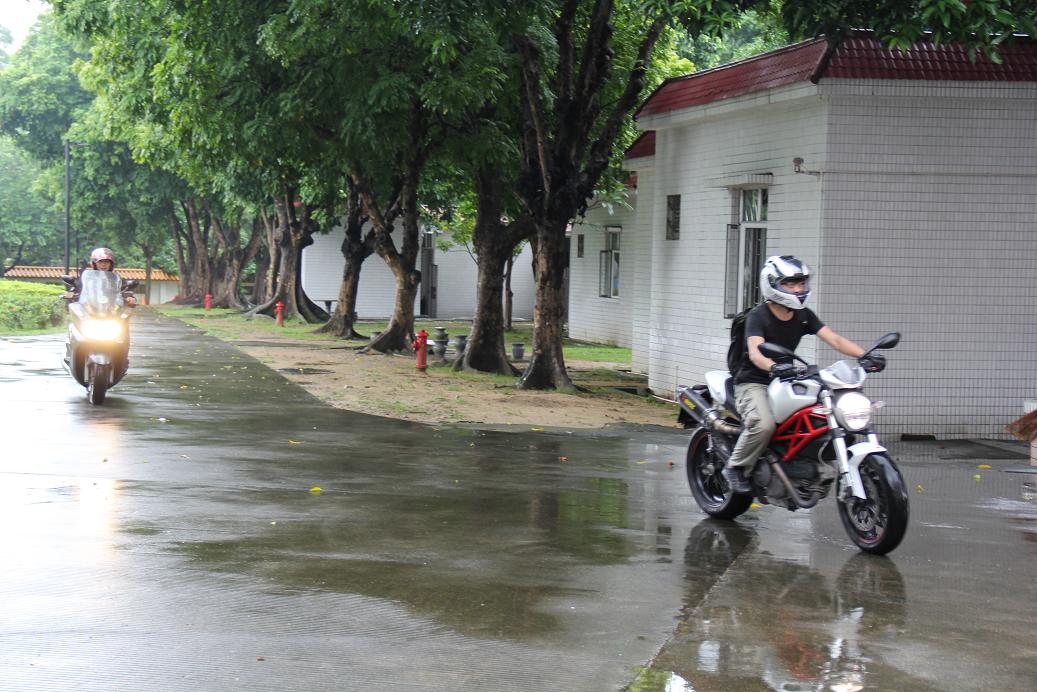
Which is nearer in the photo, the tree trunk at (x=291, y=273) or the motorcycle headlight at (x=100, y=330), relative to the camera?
the motorcycle headlight at (x=100, y=330)

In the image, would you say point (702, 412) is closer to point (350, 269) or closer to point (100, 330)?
point (100, 330)

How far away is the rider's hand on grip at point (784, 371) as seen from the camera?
8500mm

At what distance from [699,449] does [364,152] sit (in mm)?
16607

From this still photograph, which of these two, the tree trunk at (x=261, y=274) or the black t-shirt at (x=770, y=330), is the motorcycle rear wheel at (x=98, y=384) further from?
the tree trunk at (x=261, y=274)

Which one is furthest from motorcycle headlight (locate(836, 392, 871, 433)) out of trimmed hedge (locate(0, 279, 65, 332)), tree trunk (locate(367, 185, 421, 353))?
trimmed hedge (locate(0, 279, 65, 332))

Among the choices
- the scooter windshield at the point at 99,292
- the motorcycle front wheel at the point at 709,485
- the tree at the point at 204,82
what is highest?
the tree at the point at 204,82

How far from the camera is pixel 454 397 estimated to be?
59.5 ft

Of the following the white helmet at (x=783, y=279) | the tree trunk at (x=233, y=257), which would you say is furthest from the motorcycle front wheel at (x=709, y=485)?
the tree trunk at (x=233, y=257)

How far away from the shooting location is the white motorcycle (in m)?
8.02

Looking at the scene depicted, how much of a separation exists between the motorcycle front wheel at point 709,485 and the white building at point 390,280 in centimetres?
4028

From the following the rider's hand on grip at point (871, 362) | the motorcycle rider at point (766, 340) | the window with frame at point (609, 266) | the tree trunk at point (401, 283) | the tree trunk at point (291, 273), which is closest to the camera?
the rider's hand on grip at point (871, 362)

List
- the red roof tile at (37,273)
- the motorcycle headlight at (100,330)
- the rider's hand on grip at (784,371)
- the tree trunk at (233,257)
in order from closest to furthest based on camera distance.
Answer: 1. the rider's hand on grip at (784,371)
2. the motorcycle headlight at (100,330)
3. the tree trunk at (233,257)
4. the red roof tile at (37,273)

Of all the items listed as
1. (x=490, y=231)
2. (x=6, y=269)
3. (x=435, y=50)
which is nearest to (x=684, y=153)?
(x=435, y=50)

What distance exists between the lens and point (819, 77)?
13906mm
